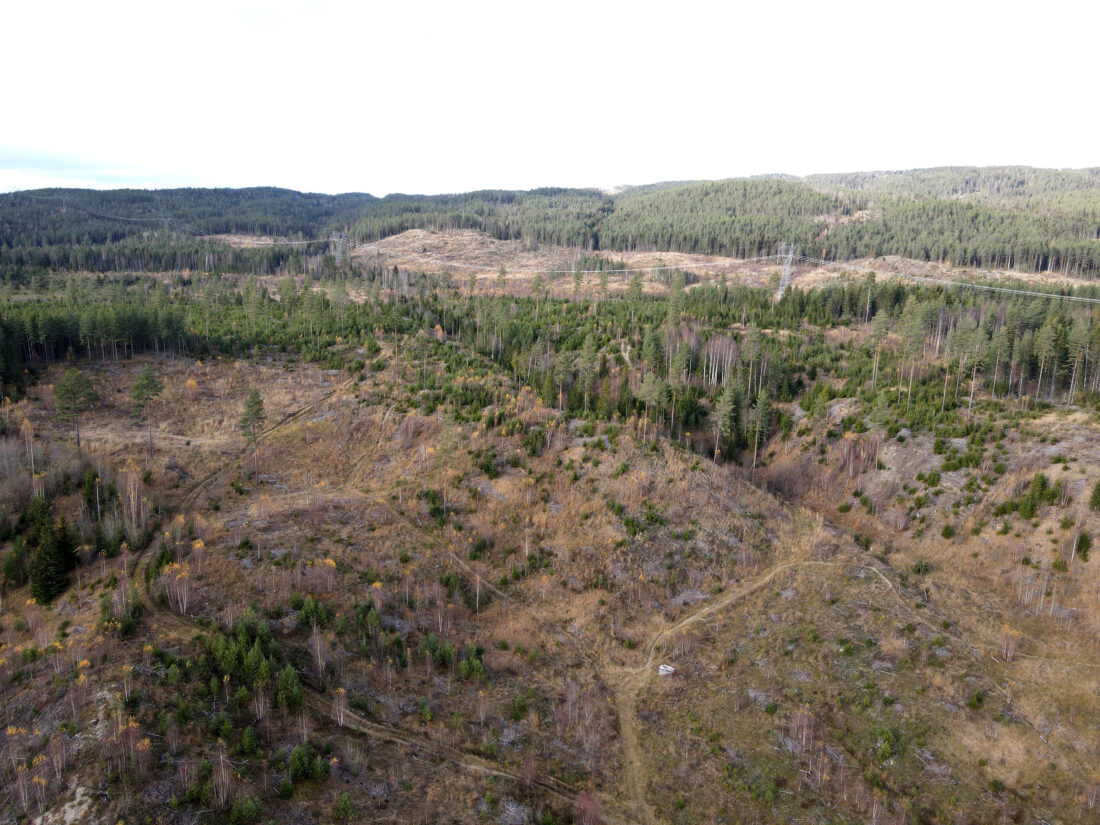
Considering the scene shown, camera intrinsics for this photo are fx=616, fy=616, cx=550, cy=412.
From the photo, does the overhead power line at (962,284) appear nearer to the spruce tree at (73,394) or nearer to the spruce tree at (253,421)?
the spruce tree at (253,421)

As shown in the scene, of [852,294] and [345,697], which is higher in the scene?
[852,294]

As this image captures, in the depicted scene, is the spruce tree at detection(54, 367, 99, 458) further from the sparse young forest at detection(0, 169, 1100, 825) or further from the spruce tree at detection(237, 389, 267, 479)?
the spruce tree at detection(237, 389, 267, 479)

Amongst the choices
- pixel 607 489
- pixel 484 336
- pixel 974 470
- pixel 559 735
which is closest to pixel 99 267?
pixel 484 336

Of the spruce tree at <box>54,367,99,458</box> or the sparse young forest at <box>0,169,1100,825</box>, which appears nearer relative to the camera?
the sparse young forest at <box>0,169,1100,825</box>

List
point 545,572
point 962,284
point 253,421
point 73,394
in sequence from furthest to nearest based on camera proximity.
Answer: point 962,284 → point 253,421 → point 73,394 → point 545,572

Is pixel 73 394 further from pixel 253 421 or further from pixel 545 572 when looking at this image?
pixel 545 572

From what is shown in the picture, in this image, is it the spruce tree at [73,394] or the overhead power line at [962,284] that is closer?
the spruce tree at [73,394]

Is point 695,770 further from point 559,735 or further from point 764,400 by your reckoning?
point 764,400

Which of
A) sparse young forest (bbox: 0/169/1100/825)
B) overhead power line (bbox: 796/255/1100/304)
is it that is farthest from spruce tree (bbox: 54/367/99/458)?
overhead power line (bbox: 796/255/1100/304)

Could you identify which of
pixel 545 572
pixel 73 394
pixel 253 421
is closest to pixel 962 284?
pixel 545 572

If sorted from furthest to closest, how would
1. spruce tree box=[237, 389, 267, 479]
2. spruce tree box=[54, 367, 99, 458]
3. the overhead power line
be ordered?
the overhead power line < spruce tree box=[237, 389, 267, 479] < spruce tree box=[54, 367, 99, 458]

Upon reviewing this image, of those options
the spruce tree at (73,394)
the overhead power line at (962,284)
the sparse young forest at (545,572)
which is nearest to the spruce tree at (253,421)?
the sparse young forest at (545,572)
